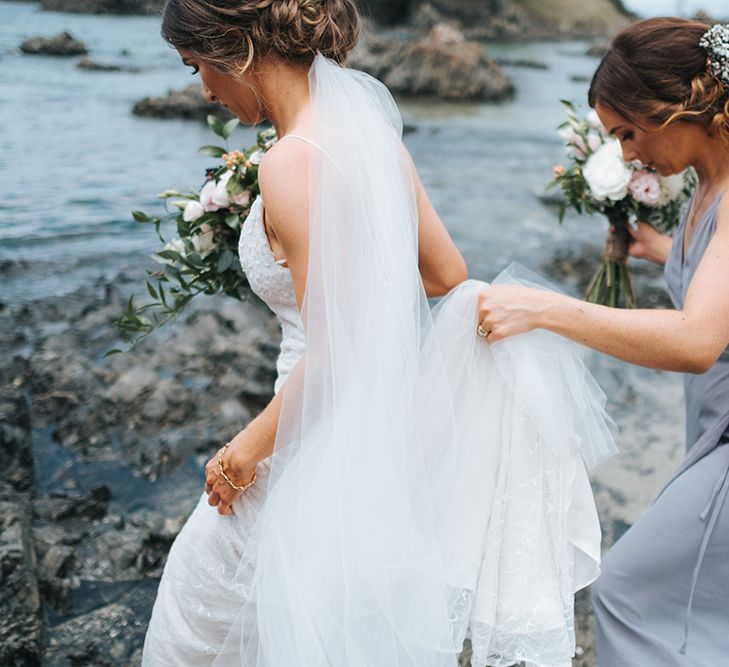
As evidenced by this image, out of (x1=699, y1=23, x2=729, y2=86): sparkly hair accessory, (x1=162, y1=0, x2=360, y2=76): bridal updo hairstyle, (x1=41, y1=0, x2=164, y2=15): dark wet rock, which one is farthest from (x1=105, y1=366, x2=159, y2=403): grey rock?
(x1=41, y1=0, x2=164, y2=15): dark wet rock

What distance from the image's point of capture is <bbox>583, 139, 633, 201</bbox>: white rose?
9.97 feet

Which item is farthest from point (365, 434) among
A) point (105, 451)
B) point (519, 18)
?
point (519, 18)

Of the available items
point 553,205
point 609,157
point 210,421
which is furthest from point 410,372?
point 553,205

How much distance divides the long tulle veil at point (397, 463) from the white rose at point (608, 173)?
49.3 inches

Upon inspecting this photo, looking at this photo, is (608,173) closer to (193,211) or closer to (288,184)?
(193,211)

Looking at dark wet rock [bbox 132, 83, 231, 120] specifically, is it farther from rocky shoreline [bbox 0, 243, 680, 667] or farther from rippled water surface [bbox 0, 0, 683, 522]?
rocky shoreline [bbox 0, 243, 680, 667]

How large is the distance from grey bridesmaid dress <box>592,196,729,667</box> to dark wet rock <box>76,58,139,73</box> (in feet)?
55.1

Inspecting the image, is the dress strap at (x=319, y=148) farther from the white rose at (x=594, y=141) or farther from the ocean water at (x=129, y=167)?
the ocean water at (x=129, y=167)

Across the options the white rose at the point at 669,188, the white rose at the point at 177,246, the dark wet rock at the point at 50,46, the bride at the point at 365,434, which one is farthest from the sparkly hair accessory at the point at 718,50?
the dark wet rock at the point at 50,46

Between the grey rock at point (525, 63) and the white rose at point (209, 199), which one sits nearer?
the white rose at point (209, 199)

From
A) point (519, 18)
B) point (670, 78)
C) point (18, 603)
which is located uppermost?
point (670, 78)

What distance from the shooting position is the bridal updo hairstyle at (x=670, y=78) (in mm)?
2109

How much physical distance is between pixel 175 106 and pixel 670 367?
512 inches

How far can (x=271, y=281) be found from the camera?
1.97 m
